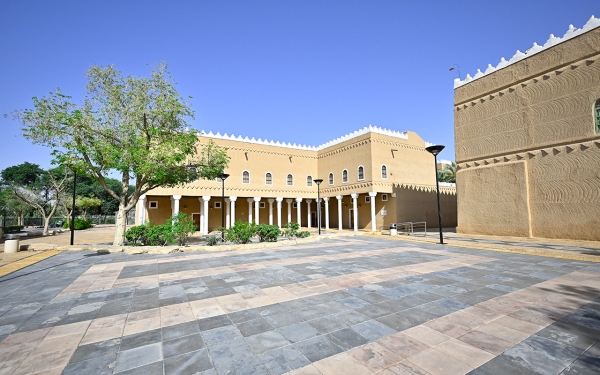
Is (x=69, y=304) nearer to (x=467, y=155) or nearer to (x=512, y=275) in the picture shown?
(x=512, y=275)

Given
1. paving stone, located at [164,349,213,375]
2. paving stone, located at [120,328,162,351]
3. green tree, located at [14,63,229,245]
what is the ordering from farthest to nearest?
green tree, located at [14,63,229,245], paving stone, located at [120,328,162,351], paving stone, located at [164,349,213,375]

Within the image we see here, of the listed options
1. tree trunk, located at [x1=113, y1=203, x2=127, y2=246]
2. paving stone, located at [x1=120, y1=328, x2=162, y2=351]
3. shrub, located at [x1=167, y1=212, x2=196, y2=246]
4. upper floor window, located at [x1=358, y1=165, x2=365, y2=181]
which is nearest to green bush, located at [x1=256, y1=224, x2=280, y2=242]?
shrub, located at [x1=167, y1=212, x2=196, y2=246]

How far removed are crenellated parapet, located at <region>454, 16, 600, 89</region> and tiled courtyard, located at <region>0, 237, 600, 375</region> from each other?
43.5ft

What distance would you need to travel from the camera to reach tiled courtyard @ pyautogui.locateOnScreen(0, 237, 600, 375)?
3.11 meters

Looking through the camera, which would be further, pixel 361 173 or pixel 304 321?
pixel 361 173

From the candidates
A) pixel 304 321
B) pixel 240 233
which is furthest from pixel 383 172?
pixel 304 321

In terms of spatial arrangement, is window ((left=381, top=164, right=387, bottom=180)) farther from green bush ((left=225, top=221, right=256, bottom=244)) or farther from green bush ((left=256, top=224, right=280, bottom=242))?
green bush ((left=225, top=221, right=256, bottom=244))

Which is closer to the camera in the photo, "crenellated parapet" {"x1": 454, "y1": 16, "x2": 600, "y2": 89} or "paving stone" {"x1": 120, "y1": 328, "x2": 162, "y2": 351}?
"paving stone" {"x1": 120, "y1": 328, "x2": 162, "y2": 351}

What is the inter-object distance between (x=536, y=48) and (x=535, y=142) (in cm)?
536

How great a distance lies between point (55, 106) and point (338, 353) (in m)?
14.9

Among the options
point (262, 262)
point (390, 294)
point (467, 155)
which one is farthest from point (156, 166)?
point (467, 155)

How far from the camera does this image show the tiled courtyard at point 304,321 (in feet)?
10.2

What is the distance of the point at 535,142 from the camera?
51.0ft

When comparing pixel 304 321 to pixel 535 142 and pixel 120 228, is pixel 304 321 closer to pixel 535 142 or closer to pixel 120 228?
pixel 120 228
